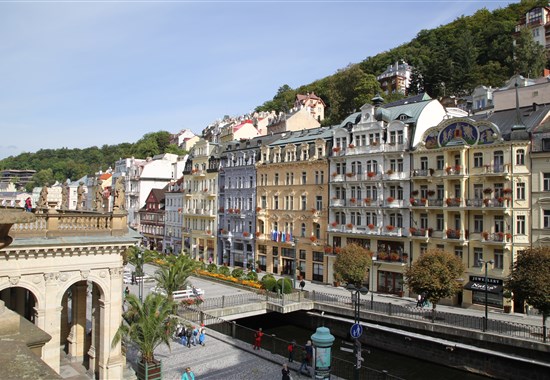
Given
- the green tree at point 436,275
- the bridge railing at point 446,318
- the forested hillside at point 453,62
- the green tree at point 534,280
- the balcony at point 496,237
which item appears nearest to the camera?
the green tree at point 534,280

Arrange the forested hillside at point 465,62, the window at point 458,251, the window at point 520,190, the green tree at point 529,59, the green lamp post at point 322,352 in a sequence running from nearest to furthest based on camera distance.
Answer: the green lamp post at point 322,352, the window at point 520,190, the window at point 458,251, the green tree at point 529,59, the forested hillside at point 465,62

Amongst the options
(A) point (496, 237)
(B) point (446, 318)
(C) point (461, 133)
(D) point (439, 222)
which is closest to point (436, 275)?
(B) point (446, 318)

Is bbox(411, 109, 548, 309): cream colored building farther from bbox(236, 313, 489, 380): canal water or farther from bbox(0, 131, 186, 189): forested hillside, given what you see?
bbox(0, 131, 186, 189): forested hillside

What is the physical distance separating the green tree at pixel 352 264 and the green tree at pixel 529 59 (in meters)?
61.5

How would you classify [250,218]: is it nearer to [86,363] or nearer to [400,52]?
[86,363]

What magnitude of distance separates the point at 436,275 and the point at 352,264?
8195 millimetres

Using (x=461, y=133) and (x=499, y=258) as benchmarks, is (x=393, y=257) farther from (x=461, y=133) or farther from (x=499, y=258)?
(x=461, y=133)

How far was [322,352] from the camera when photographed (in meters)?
20.2

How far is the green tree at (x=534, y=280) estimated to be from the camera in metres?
29.0

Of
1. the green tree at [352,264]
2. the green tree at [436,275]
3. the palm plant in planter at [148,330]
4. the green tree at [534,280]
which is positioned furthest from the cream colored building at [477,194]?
the palm plant in planter at [148,330]

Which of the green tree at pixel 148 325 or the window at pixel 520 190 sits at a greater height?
the window at pixel 520 190

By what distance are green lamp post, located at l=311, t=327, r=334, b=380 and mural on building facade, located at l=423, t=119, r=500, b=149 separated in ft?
85.8

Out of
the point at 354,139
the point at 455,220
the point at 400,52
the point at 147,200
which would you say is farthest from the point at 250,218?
the point at 400,52

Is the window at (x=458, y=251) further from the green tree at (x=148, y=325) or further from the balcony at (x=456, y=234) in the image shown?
the green tree at (x=148, y=325)
